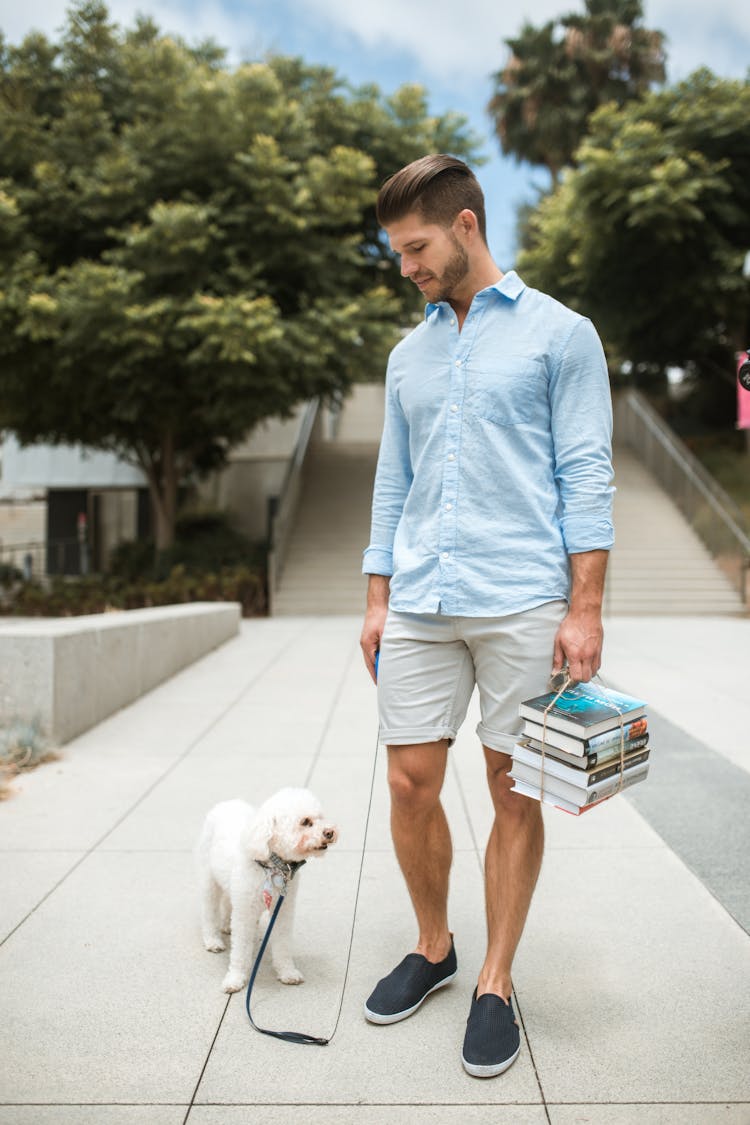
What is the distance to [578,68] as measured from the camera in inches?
1065

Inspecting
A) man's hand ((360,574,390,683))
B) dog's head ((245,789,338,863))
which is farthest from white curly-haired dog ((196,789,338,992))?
man's hand ((360,574,390,683))

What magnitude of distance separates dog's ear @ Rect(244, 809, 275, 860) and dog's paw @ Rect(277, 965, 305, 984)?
38cm

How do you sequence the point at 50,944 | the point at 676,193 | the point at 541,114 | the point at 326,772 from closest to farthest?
the point at 50,944 < the point at 326,772 < the point at 676,193 < the point at 541,114

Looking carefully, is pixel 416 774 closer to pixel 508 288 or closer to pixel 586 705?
pixel 586 705

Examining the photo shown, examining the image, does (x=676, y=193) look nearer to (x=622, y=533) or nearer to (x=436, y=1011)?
(x=622, y=533)

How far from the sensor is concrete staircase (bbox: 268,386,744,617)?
46.7 feet

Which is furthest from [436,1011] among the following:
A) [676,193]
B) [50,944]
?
[676,193]

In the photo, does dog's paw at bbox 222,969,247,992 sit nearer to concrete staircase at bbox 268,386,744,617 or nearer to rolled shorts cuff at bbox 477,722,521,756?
rolled shorts cuff at bbox 477,722,521,756

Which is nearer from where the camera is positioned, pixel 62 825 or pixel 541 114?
pixel 62 825

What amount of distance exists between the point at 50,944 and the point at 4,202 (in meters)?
12.3

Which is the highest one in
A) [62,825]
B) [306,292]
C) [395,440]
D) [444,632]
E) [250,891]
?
[306,292]

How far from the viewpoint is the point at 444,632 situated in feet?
6.91

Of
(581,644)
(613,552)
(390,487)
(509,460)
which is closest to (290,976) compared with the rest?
(581,644)

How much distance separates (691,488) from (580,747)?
16.5 metres
